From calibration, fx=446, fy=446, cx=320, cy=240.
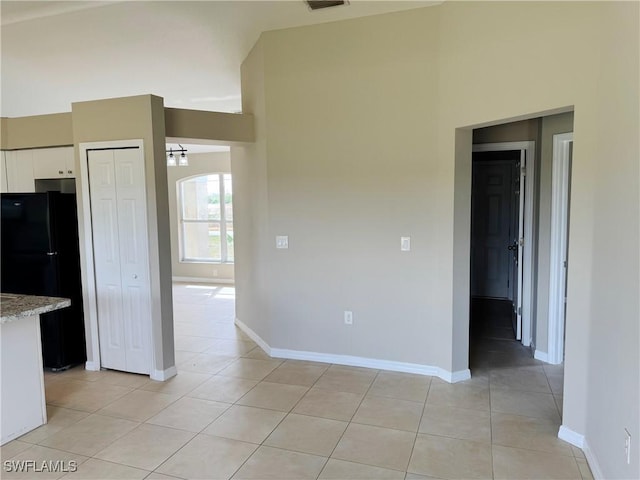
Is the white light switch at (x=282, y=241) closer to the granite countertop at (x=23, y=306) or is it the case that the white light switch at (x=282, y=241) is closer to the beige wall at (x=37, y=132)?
the granite countertop at (x=23, y=306)

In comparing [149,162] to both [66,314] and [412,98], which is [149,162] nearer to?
[66,314]

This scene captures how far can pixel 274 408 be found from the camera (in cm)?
328

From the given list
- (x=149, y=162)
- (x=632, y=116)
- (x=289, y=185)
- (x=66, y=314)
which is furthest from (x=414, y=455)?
(x=66, y=314)

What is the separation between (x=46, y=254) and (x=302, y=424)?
8.93ft

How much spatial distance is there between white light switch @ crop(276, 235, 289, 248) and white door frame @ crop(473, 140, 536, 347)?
2185 mm

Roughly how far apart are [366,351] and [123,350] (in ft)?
7.12

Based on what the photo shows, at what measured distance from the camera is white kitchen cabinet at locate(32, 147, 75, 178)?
14.2 feet

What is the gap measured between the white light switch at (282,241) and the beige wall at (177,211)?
4.44m

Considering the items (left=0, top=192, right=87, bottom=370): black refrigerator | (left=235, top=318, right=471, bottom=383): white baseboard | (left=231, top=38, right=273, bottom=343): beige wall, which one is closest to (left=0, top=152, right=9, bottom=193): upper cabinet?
(left=0, top=192, right=87, bottom=370): black refrigerator

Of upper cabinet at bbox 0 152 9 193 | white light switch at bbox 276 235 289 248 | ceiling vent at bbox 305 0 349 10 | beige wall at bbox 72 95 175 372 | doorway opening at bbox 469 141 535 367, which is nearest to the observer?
ceiling vent at bbox 305 0 349 10

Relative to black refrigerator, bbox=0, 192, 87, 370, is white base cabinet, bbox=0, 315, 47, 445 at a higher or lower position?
lower

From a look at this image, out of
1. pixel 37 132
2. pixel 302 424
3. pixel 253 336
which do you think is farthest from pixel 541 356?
pixel 37 132

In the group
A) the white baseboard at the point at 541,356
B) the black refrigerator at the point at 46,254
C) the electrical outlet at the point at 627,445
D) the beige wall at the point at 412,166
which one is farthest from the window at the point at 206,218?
the electrical outlet at the point at 627,445

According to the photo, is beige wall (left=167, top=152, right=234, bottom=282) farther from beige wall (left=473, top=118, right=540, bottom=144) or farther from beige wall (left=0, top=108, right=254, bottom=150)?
beige wall (left=473, top=118, right=540, bottom=144)
